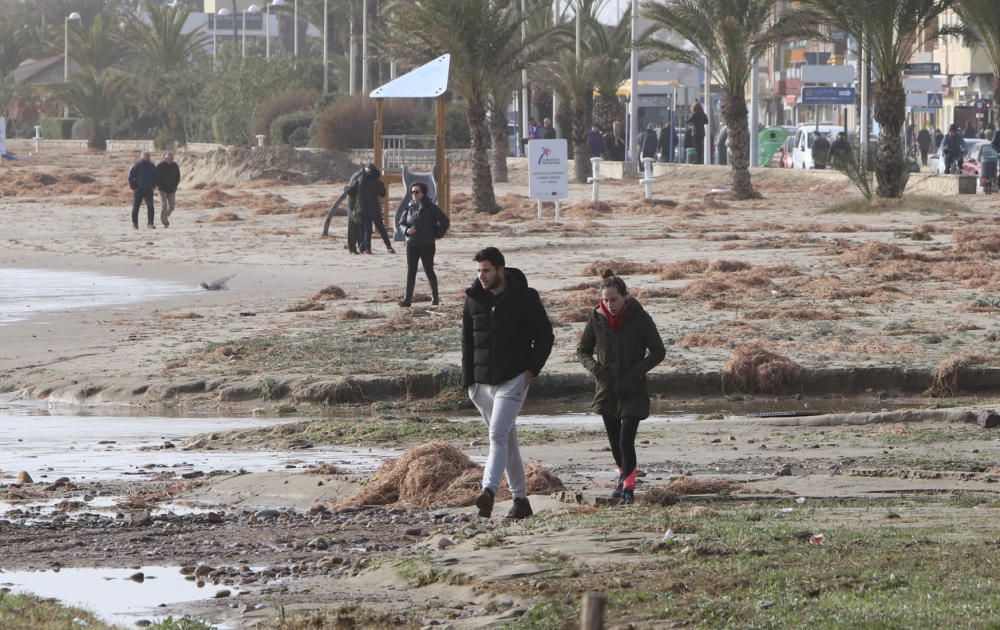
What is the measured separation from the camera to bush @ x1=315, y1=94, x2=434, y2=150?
2291 inches

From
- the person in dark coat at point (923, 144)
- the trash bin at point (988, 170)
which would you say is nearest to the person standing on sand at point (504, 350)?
the trash bin at point (988, 170)

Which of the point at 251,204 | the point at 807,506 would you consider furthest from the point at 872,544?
the point at 251,204

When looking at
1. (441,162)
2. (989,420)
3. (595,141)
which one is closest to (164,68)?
(595,141)

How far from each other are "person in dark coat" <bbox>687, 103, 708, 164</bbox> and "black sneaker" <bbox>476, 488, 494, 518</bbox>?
43734 millimetres

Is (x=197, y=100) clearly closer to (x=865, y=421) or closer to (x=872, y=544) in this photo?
(x=865, y=421)

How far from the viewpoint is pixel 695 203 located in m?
40.4

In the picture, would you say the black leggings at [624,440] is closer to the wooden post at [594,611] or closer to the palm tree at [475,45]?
the wooden post at [594,611]

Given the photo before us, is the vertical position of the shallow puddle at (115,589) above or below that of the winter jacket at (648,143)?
below

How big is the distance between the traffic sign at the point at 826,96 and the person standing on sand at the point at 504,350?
41.1m

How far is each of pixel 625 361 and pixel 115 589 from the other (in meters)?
3.33

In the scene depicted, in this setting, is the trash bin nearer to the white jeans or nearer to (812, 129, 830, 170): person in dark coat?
(812, 129, 830, 170): person in dark coat

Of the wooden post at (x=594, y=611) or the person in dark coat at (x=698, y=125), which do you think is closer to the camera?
the wooden post at (x=594, y=611)

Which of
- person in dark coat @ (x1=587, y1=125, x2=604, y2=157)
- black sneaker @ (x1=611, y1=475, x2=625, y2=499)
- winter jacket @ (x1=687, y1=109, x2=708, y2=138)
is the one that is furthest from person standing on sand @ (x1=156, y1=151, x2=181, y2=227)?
black sneaker @ (x1=611, y1=475, x2=625, y2=499)

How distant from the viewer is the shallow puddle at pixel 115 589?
8008 mm
